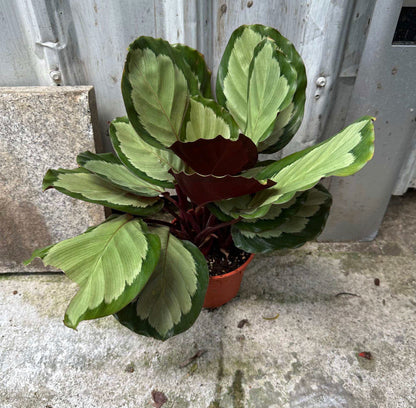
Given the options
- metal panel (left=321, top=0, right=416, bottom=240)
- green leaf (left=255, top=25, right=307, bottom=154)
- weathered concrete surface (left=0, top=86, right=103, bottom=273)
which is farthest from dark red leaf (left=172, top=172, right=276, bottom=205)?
metal panel (left=321, top=0, right=416, bottom=240)

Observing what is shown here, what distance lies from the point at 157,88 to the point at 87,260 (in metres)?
0.43

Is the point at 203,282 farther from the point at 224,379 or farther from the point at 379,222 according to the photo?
the point at 379,222

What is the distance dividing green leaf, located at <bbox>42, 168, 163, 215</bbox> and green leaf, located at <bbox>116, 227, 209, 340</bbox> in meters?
0.15

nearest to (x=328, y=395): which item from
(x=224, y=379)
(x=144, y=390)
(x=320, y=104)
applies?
(x=224, y=379)

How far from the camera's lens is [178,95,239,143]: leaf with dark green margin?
83 centimetres

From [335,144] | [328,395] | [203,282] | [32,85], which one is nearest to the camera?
[335,144]

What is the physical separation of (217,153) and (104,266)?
361 mm

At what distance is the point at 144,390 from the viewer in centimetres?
101

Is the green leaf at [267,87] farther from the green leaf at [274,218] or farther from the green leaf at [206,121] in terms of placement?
the green leaf at [274,218]

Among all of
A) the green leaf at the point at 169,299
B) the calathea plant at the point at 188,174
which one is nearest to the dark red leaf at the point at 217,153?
the calathea plant at the point at 188,174

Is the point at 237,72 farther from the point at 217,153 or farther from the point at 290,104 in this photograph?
the point at 217,153

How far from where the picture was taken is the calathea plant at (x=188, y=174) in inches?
28.4

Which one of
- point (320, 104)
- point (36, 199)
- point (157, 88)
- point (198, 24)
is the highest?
point (198, 24)

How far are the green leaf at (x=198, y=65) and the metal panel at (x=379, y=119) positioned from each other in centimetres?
56
